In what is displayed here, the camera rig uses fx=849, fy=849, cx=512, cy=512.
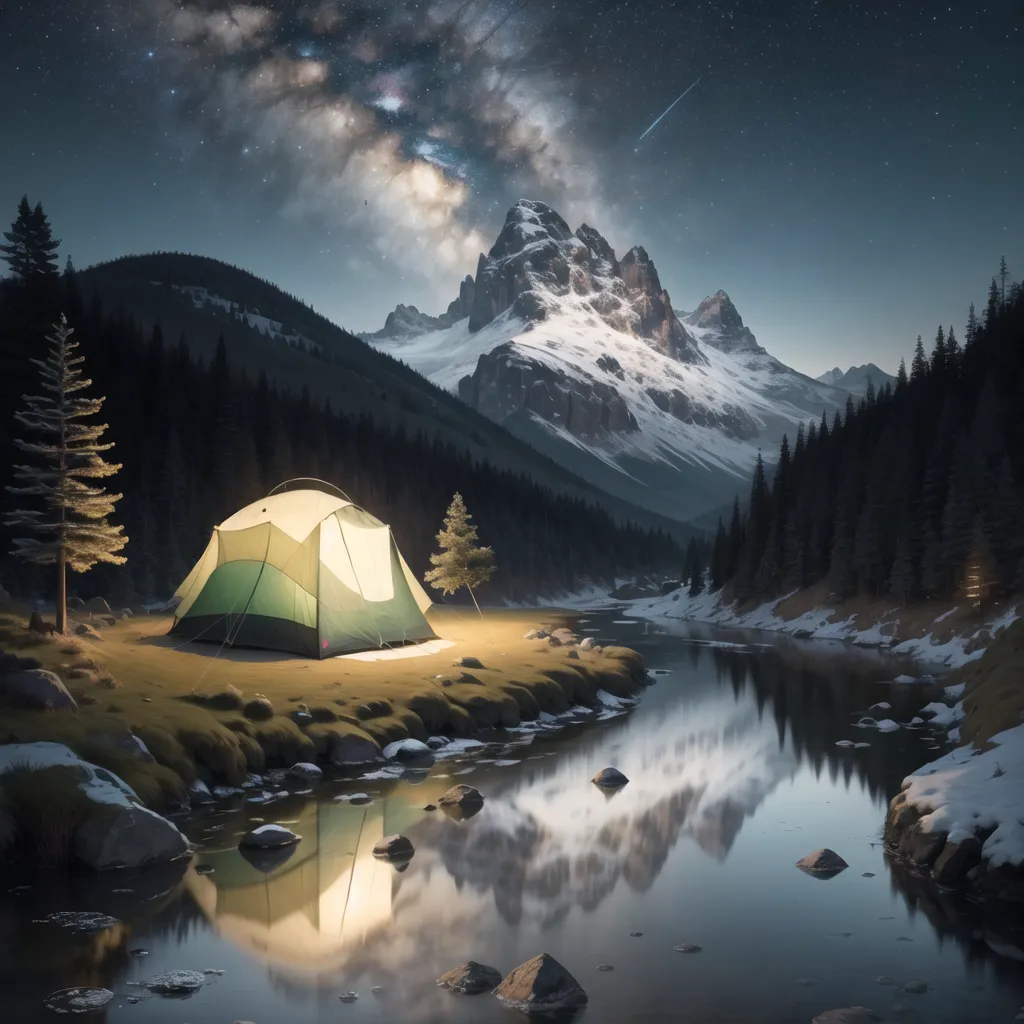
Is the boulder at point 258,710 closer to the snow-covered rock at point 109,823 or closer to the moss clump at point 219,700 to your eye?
the moss clump at point 219,700

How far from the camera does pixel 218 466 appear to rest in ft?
250

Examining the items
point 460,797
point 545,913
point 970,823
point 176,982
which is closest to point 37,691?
point 460,797

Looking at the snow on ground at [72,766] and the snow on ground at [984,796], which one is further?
the snow on ground at [72,766]

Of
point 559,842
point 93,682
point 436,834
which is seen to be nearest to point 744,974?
point 559,842

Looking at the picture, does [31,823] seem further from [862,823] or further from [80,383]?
[862,823]

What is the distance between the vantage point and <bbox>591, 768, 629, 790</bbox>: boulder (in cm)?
2221

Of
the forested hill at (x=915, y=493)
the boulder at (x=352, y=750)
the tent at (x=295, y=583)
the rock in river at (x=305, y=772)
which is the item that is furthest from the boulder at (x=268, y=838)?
the forested hill at (x=915, y=493)

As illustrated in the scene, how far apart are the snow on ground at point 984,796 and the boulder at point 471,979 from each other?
8689 mm

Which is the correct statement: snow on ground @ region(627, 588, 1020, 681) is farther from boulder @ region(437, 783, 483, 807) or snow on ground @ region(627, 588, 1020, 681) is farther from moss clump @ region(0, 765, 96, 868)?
moss clump @ region(0, 765, 96, 868)

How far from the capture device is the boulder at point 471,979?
1080 cm

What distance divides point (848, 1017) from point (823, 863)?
21.4ft

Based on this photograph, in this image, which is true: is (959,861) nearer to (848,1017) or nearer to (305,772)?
(848,1017)

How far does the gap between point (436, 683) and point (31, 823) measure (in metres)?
15.4

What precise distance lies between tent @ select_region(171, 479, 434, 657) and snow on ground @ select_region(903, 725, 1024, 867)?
20328 millimetres
